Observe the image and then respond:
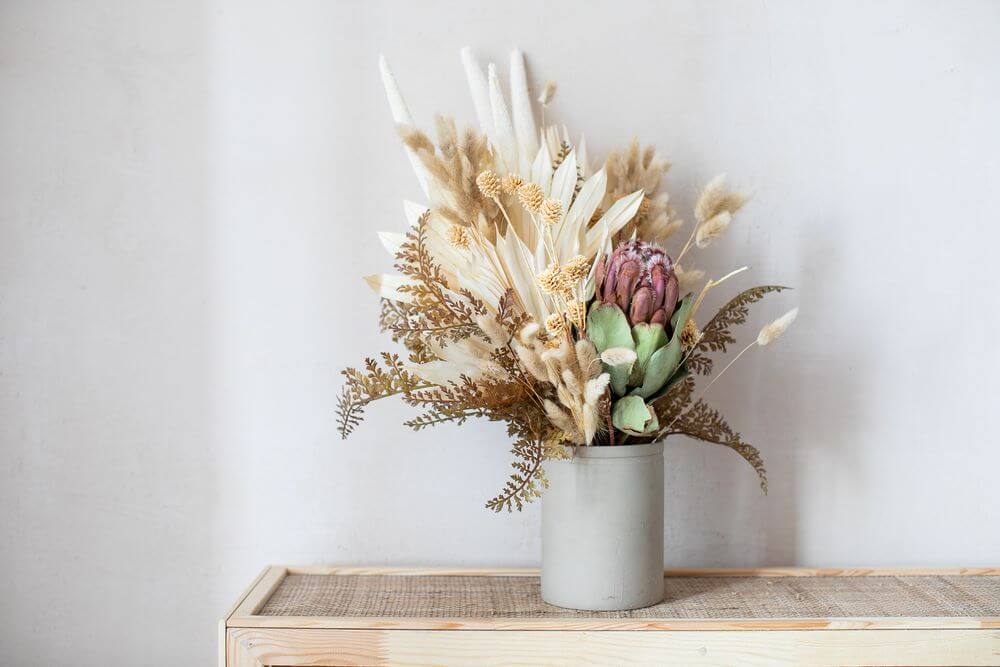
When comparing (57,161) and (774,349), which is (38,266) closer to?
(57,161)

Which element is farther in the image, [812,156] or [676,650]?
[812,156]

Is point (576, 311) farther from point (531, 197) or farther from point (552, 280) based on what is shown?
point (531, 197)

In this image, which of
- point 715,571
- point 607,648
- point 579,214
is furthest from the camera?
point 715,571

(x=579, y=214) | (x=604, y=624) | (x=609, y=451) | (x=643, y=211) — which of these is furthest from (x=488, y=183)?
(x=604, y=624)

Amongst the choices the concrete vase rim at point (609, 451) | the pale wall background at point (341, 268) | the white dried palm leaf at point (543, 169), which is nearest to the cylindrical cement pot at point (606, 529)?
the concrete vase rim at point (609, 451)

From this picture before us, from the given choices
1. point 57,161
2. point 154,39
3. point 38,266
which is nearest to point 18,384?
point 38,266

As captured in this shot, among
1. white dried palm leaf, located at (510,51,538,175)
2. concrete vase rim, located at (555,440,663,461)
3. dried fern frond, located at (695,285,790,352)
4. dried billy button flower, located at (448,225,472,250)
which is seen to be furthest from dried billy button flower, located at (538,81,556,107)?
concrete vase rim, located at (555,440,663,461)

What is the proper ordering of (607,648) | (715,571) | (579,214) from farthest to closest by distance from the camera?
(715,571) → (579,214) → (607,648)

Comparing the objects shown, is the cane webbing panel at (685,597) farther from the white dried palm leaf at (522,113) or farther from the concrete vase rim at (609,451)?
the white dried palm leaf at (522,113)

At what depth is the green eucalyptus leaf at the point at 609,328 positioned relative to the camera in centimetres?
95

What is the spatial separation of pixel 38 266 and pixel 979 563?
149 centimetres

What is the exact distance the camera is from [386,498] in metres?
1.26

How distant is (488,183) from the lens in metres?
0.99

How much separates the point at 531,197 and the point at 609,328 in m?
0.18
